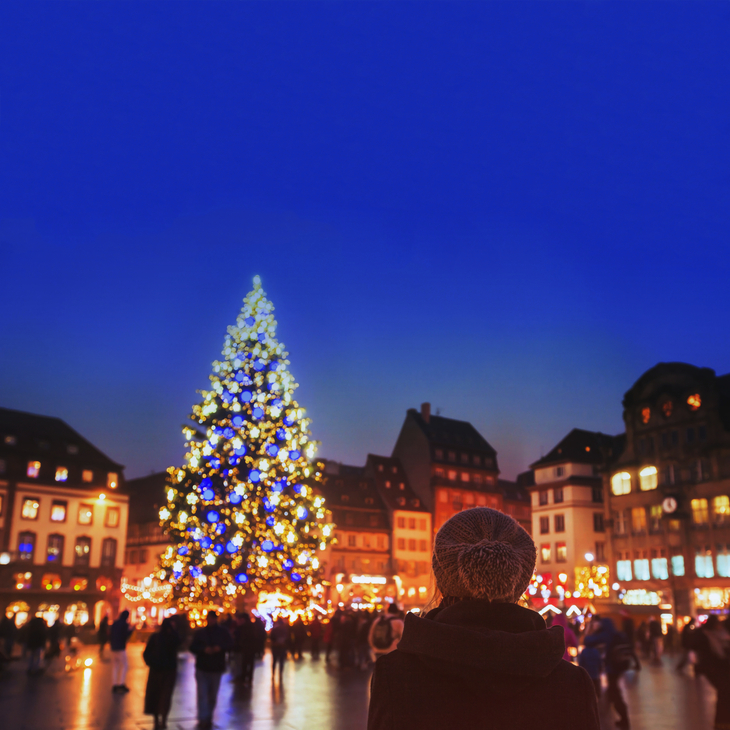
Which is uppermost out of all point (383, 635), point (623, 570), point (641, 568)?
point (641, 568)

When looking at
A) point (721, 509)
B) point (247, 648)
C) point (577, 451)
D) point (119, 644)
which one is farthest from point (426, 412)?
point (119, 644)

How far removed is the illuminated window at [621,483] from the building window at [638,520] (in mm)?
1771

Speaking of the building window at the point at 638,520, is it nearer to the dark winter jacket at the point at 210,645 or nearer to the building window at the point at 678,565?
the building window at the point at 678,565

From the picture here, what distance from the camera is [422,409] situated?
91188 mm

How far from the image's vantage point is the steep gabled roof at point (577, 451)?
77312mm

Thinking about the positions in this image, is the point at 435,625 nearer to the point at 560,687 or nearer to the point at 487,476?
the point at 560,687

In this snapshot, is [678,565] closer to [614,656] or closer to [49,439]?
[614,656]

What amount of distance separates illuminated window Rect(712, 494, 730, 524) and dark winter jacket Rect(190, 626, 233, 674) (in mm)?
45824

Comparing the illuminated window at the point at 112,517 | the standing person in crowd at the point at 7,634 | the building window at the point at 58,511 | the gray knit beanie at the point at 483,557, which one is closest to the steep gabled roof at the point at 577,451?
the illuminated window at the point at 112,517

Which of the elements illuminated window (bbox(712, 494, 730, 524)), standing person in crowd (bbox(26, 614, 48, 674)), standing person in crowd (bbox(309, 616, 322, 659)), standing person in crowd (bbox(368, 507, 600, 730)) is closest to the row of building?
illuminated window (bbox(712, 494, 730, 524))

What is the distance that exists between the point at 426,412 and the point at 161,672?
7874cm

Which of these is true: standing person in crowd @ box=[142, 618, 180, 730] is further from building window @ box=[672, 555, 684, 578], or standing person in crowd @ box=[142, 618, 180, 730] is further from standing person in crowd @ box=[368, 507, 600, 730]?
building window @ box=[672, 555, 684, 578]

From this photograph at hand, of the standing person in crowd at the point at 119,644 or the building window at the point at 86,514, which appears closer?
the standing person in crowd at the point at 119,644

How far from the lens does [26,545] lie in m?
61.3
